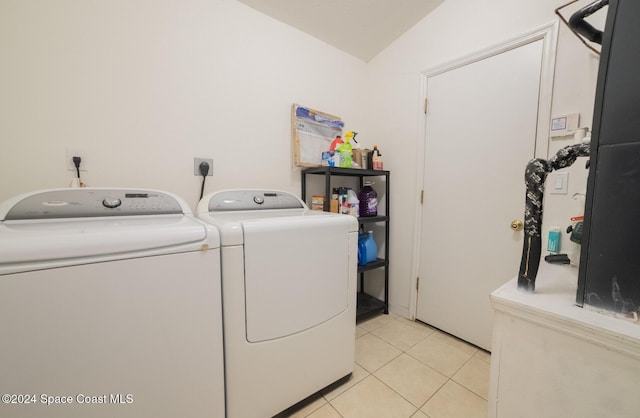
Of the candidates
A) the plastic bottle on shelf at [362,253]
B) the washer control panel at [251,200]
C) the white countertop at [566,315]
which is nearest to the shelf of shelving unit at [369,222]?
the plastic bottle on shelf at [362,253]

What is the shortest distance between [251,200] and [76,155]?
2.80 feet

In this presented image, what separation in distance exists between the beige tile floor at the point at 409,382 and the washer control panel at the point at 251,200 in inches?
43.1

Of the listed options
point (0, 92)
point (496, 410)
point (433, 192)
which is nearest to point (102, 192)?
point (0, 92)

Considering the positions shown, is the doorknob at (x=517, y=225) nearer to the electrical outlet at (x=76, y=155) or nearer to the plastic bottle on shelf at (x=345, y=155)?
the plastic bottle on shelf at (x=345, y=155)

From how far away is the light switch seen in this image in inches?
51.1

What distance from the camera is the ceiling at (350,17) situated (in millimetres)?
1661

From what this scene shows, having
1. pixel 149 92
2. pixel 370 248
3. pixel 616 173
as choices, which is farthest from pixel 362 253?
pixel 149 92

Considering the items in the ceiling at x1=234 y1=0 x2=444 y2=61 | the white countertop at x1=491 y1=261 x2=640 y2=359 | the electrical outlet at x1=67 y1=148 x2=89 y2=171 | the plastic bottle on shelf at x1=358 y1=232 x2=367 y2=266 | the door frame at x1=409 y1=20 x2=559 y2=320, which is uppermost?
the ceiling at x1=234 y1=0 x2=444 y2=61

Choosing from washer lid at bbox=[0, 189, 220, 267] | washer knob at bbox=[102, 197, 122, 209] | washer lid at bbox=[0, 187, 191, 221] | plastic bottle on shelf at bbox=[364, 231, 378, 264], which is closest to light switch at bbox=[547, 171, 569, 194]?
plastic bottle on shelf at bbox=[364, 231, 378, 264]

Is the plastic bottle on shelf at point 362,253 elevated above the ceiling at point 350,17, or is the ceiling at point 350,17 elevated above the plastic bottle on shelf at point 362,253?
the ceiling at point 350,17

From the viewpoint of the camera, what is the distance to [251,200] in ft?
4.78

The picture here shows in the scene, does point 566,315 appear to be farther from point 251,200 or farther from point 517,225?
point 251,200

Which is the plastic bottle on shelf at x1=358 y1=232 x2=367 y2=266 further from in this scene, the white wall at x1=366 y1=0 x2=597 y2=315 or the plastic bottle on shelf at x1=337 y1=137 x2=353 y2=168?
the plastic bottle on shelf at x1=337 y1=137 x2=353 y2=168

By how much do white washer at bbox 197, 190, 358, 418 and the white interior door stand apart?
0.91m
